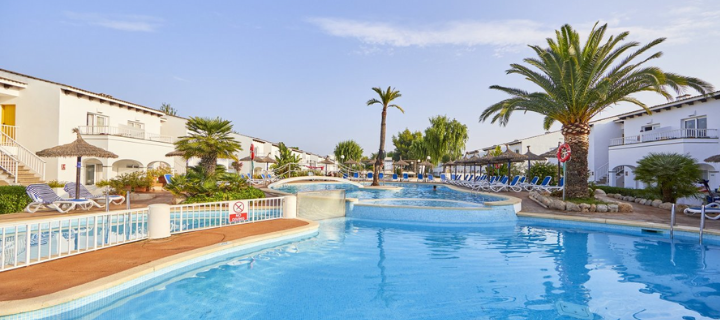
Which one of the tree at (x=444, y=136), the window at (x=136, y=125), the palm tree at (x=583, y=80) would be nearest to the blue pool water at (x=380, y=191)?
the palm tree at (x=583, y=80)

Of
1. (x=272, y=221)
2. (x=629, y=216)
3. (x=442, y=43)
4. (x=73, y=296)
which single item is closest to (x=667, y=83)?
(x=629, y=216)

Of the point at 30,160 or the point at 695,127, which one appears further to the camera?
the point at 695,127

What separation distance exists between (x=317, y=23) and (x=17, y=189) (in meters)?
13.8

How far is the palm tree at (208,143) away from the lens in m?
13.9

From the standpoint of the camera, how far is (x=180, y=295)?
4730mm

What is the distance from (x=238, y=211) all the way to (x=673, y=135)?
24815mm

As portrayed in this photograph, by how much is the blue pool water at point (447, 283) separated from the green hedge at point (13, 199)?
353 inches

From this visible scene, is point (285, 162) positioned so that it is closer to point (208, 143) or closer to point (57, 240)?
point (208, 143)

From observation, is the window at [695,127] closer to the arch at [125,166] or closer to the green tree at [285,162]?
the green tree at [285,162]

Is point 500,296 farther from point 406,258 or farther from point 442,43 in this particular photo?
point 442,43

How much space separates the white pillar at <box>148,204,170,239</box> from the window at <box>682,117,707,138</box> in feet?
80.5

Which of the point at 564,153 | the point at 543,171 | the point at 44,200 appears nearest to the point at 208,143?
the point at 44,200

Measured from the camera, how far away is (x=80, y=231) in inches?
334

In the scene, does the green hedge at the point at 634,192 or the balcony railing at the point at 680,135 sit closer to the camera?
the green hedge at the point at 634,192
